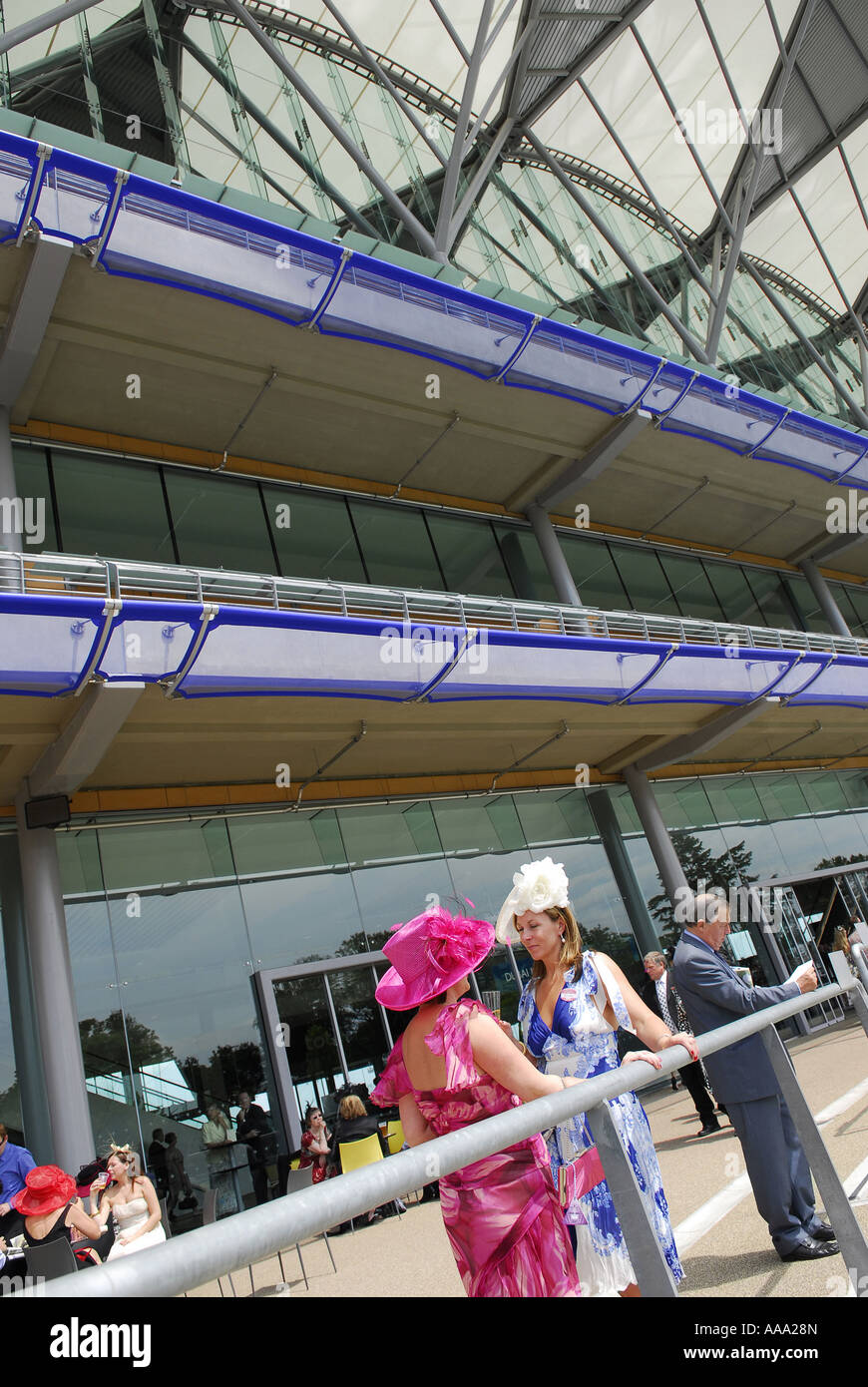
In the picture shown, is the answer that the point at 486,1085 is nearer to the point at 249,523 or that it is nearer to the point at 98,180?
the point at 98,180

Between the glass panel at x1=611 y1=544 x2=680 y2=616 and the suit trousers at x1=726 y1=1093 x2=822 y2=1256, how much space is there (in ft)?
59.1

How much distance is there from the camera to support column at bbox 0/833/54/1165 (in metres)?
10.9

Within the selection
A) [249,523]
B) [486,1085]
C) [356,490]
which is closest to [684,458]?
[356,490]

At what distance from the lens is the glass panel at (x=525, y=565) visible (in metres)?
19.9

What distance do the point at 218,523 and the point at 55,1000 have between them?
27.9ft

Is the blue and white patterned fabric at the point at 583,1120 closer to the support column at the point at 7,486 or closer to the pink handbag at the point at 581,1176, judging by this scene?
the pink handbag at the point at 581,1176

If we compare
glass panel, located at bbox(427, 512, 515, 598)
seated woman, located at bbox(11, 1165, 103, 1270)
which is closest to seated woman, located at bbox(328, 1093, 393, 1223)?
seated woman, located at bbox(11, 1165, 103, 1270)

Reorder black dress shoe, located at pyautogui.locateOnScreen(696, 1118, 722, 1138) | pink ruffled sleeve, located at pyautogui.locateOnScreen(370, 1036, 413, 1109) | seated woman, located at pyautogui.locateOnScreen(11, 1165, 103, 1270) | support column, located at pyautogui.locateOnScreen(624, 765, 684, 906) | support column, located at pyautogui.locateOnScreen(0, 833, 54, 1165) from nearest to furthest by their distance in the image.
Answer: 1. pink ruffled sleeve, located at pyautogui.locateOnScreen(370, 1036, 413, 1109)
2. seated woman, located at pyautogui.locateOnScreen(11, 1165, 103, 1270)
3. black dress shoe, located at pyautogui.locateOnScreen(696, 1118, 722, 1138)
4. support column, located at pyautogui.locateOnScreen(0, 833, 54, 1165)
5. support column, located at pyautogui.locateOnScreen(624, 765, 684, 906)

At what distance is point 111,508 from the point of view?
48.4 ft

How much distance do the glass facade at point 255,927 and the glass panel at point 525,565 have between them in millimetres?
4547

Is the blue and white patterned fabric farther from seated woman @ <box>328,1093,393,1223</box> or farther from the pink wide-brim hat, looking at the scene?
seated woman @ <box>328,1093,393,1223</box>

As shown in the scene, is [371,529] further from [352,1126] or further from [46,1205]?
[46,1205]

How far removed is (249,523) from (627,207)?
1697cm

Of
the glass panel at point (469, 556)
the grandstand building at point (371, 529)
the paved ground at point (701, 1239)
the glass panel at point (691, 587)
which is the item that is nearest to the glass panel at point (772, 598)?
the grandstand building at point (371, 529)
